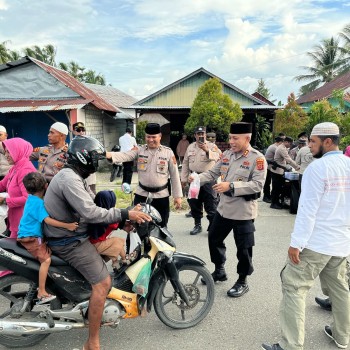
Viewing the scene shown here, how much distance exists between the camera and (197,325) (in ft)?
9.85

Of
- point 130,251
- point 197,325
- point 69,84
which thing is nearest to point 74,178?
point 130,251

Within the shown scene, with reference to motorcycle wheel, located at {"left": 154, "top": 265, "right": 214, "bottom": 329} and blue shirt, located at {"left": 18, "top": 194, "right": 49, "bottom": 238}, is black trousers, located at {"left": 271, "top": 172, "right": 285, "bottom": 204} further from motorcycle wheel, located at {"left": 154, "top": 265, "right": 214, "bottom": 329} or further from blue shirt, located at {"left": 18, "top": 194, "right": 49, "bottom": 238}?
blue shirt, located at {"left": 18, "top": 194, "right": 49, "bottom": 238}

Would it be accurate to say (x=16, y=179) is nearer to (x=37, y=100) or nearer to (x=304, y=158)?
(x=304, y=158)

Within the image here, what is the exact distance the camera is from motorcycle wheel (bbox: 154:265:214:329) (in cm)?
286

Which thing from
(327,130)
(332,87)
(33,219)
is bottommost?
(33,219)

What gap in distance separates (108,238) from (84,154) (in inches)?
32.2

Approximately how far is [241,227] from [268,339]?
41.8 inches

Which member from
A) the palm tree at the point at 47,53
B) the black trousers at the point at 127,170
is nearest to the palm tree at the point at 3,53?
the palm tree at the point at 47,53

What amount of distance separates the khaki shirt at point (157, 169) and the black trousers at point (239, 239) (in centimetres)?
90

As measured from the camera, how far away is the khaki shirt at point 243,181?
331 cm

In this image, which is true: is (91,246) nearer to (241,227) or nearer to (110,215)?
(110,215)

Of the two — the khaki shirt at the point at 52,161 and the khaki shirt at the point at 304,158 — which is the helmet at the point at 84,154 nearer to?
the khaki shirt at the point at 52,161

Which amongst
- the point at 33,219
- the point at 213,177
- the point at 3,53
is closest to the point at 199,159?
the point at 213,177

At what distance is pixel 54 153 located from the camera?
4.34 metres
